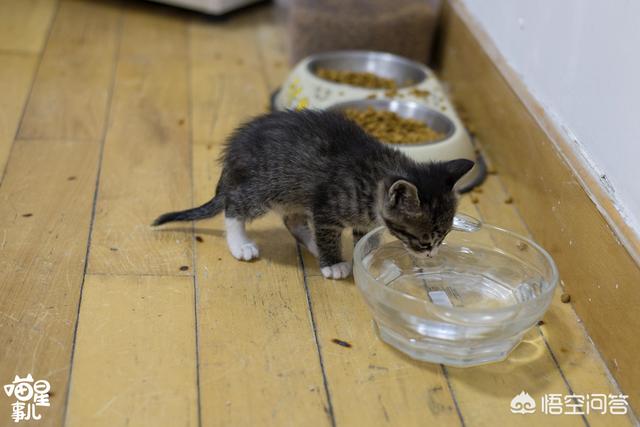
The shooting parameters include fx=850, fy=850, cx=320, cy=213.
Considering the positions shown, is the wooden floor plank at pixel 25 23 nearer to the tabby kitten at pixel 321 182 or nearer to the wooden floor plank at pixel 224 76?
the wooden floor plank at pixel 224 76

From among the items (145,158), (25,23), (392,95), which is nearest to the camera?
(145,158)

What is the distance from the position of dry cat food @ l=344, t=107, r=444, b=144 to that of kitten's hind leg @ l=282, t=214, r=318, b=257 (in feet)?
1.72

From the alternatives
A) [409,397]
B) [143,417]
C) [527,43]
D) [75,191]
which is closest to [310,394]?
[409,397]

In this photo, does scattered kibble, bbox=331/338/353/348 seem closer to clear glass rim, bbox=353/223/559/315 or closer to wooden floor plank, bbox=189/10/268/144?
clear glass rim, bbox=353/223/559/315

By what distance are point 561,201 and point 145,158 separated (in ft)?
4.63

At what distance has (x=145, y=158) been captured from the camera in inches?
117

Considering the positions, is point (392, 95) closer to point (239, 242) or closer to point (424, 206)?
point (239, 242)

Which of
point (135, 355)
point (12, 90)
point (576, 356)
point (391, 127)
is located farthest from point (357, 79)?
point (135, 355)

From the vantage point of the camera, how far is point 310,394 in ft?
6.26

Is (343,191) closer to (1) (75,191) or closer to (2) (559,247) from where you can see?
(2) (559,247)

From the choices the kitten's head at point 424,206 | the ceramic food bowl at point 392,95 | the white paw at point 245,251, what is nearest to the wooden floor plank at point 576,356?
the kitten's head at point 424,206

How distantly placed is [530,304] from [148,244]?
111cm

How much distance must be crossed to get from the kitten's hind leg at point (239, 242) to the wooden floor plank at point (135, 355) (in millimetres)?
183

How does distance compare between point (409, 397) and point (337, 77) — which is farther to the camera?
point (337, 77)
